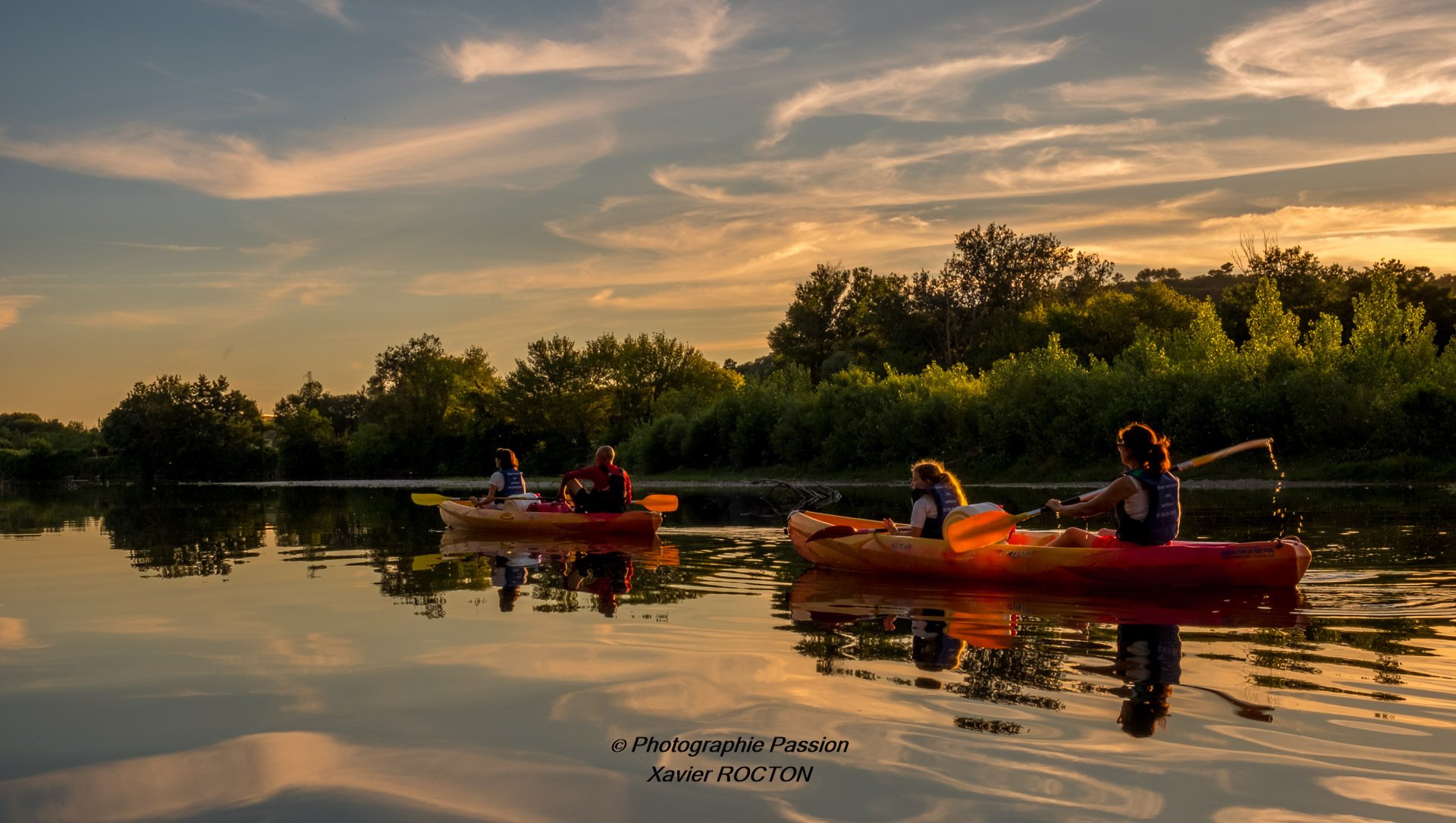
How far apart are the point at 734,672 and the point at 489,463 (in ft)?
235

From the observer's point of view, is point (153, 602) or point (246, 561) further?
point (246, 561)

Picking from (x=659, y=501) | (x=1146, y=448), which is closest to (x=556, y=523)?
(x=659, y=501)

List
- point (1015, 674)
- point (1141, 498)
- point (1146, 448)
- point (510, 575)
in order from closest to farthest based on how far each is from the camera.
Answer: point (1015, 674)
point (1146, 448)
point (1141, 498)
point (510, 575)

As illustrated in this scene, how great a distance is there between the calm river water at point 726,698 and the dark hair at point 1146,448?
1366 mm

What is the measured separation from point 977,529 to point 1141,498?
68.8 inches

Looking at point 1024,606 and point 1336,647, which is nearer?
point 1336,647

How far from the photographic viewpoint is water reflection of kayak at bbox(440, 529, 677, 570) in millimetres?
17797

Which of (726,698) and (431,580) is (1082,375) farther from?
(726,698)

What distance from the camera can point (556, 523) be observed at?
20.4m

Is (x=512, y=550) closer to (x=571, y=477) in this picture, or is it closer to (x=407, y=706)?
(x=571, y=477)

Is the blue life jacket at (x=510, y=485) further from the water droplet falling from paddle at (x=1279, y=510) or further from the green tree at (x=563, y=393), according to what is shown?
the green tree at (x=563, y=393)

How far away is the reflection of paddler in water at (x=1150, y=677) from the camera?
6605 mm

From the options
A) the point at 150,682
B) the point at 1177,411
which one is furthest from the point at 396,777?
the point at 1177,411

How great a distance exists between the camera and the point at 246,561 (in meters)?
17.8
